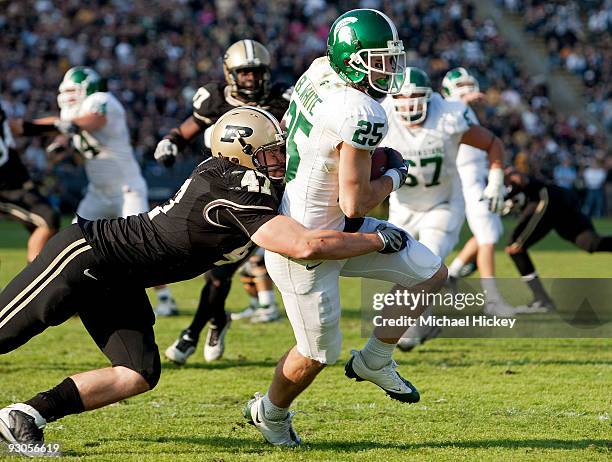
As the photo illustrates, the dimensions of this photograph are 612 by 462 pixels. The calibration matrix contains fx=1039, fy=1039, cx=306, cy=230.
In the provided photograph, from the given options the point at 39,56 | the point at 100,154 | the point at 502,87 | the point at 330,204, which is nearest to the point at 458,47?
the point at 502,87

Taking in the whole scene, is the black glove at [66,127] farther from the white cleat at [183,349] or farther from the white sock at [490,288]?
the white sock at [490,288]

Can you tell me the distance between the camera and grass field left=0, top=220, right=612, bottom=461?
4.62m

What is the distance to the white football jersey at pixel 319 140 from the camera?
4.25 m

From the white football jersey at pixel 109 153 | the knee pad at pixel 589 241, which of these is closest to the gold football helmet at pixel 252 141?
the white football jersey at pixel 109 153

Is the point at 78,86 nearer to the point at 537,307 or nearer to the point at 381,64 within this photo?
the point at 537,307

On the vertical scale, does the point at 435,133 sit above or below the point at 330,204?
below

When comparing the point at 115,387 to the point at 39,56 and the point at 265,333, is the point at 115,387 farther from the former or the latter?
the point at 39,56

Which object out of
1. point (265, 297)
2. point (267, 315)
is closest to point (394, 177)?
point (265, 297)

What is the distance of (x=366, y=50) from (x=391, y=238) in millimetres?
819

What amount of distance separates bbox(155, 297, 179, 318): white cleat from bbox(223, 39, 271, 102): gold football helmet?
2.74 meters

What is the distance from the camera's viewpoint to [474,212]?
9.02m

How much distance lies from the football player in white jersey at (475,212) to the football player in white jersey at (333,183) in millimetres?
4104

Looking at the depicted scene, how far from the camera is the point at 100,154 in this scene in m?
9.14

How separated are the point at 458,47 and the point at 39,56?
35.3ft
